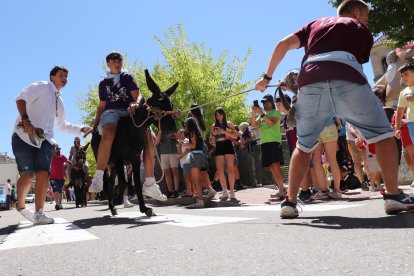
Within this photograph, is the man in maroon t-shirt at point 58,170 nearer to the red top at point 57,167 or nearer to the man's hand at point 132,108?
the red top at point 57,167

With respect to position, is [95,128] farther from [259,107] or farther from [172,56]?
[172,56]

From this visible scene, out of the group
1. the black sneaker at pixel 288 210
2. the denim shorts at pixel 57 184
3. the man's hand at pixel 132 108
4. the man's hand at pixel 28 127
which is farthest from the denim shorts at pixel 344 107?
the denim shorts at pixel 57 184

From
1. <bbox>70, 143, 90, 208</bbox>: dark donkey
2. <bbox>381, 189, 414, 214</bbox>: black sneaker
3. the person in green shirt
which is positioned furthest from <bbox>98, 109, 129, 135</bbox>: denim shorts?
<bbox>70, 143, 90, 208</bbox>: dark donkey

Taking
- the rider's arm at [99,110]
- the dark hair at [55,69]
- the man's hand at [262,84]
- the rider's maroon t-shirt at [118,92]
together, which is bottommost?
the man's hand at [262,84]

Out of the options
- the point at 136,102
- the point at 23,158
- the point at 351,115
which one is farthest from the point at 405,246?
the point at 23,158

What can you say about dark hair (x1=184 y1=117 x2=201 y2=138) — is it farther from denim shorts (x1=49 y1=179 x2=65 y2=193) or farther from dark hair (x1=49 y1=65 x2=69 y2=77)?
denim shorts (x1=49 y1=179 x2=65 y2=193)

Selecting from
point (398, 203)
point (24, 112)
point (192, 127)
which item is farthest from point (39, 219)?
point (398, 203)

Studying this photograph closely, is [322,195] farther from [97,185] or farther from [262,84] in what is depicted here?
[97,185]

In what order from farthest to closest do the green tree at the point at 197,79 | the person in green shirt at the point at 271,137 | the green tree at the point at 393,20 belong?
the green tree at the point at 197,79 → the green tree at the point at 393,20 → the person in green shirt at the point at 271,137

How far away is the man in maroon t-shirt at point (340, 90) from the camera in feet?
11.9

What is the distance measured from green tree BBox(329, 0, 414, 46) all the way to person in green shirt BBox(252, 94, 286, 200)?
7713mm

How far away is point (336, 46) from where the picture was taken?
3738 millimetres

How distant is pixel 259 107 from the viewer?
840 cm

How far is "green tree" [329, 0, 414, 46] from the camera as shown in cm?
1366
